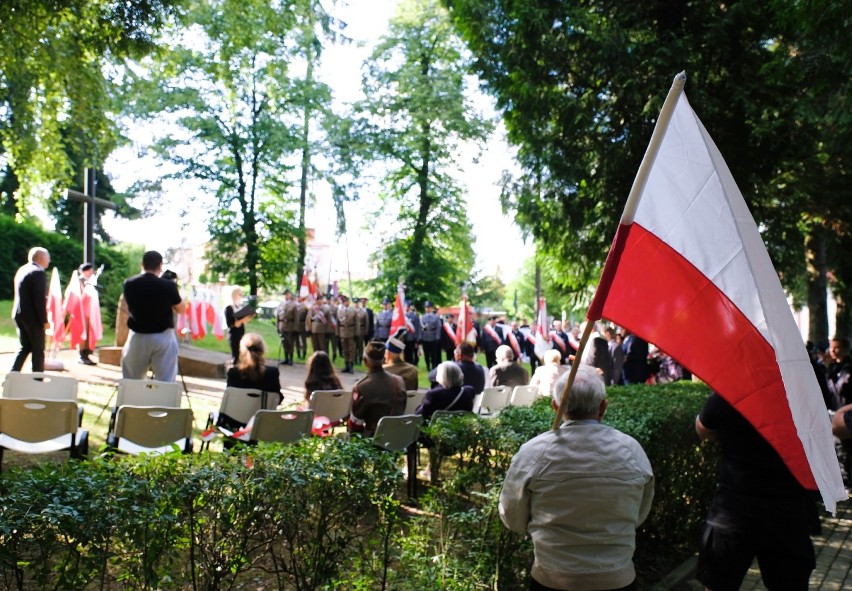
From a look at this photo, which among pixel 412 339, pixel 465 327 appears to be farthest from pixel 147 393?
pixel 465 327

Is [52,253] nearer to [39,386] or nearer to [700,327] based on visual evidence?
[39,386]

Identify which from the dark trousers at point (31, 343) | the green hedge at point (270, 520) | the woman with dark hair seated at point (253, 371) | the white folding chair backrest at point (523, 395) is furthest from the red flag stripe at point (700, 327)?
the dark trousers at point (31, 343)

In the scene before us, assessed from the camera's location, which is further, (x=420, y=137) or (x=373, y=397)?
(x=420, y=137)

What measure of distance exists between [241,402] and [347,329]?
15001mm

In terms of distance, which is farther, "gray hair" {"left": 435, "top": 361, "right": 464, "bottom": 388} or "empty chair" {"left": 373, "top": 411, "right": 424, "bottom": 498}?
"gray hair" {"left": 435, "top": 361, "right": 464, "bottom": 388}

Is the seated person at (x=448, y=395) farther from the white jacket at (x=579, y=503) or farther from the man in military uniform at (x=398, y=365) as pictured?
the white jacket at (x=579, y=503)

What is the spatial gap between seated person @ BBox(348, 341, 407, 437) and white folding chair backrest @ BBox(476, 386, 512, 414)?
1490 millimetres

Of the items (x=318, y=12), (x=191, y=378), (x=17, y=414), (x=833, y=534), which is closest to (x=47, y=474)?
(x=17, y=414)

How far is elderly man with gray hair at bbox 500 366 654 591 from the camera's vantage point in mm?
3092

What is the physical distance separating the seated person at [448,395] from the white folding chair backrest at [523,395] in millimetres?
1399

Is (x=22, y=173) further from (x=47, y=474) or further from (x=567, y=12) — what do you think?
(x=567, y=12)

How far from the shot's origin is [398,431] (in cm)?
673

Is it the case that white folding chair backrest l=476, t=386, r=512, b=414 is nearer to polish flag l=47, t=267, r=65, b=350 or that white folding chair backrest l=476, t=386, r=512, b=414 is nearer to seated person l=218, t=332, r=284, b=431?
seated person l=218, t=332, r=284, b=431

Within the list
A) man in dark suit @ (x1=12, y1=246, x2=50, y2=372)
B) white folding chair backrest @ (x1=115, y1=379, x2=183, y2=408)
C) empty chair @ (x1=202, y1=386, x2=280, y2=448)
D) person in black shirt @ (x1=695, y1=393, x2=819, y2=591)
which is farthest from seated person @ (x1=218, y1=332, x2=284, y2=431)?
person in black shirt @ (x1=695, y1=393, x2=819, y2=591)
